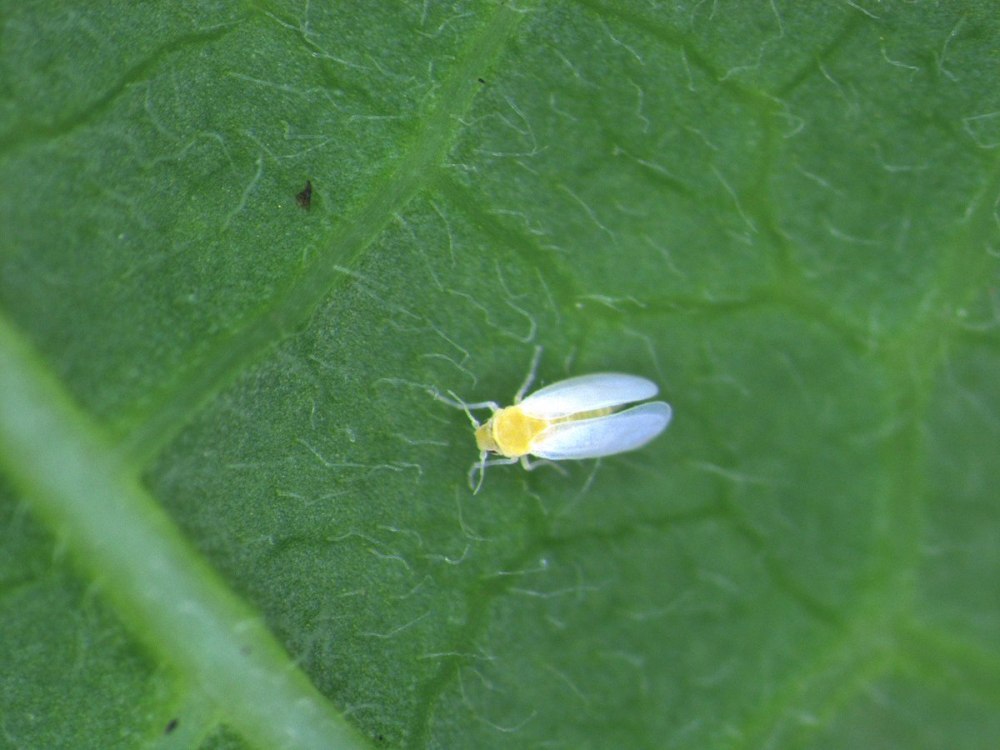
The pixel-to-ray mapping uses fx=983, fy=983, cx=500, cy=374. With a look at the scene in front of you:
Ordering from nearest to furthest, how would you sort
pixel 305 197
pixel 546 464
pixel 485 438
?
pixel 305 197
pixel 485 438
pixel 546 464

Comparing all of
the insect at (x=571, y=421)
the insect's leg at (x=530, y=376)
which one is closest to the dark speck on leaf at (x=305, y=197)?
the insect at (x=571, y=421)

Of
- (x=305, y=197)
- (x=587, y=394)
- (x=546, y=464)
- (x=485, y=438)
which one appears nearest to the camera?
(x=305, y=197)

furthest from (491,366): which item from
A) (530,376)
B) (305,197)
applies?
(305,197)

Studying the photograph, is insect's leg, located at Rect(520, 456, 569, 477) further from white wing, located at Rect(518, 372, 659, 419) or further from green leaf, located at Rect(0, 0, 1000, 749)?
white wing, located at Rect(518, 372, 659, 419)

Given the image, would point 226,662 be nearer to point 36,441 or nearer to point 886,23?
point 36,441

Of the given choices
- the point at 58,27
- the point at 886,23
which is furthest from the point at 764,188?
the point at 58,27

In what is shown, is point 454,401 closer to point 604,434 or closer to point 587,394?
point 587,394
